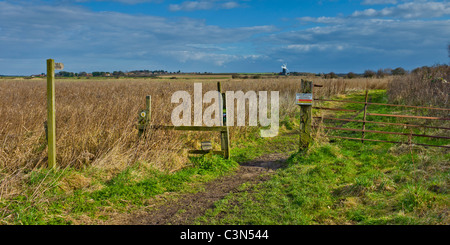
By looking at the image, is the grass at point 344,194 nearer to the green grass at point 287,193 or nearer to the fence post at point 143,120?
the green grass at point 287,193

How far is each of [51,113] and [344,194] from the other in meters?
5.77

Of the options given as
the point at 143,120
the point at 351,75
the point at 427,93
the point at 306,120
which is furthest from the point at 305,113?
the point at 351,75

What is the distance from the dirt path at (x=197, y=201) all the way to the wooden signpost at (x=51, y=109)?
220 cm

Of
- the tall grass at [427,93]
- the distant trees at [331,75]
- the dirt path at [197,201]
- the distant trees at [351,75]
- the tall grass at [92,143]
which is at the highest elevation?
the distant trees at [351,75]

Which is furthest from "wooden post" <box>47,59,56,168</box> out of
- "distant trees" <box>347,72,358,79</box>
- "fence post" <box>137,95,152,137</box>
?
"distant trees" <box>347,72,358,79</box>

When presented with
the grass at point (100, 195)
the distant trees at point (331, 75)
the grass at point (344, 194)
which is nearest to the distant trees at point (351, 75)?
the distant trees at point (331, 75)

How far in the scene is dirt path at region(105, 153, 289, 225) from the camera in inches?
205

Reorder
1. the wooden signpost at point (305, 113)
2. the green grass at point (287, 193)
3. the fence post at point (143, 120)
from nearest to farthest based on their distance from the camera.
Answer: the green grass at point (287, 193) < the fence post at point (143, 120) < the wooden signpost at point (305, 113)

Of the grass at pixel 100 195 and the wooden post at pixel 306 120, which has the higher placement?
the wooden post at pixel 306 120

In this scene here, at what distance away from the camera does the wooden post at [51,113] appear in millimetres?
6250

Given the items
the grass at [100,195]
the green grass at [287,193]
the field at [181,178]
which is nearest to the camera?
the grass at [100,195]

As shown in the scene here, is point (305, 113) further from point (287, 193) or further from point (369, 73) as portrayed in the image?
point (369, 73)
